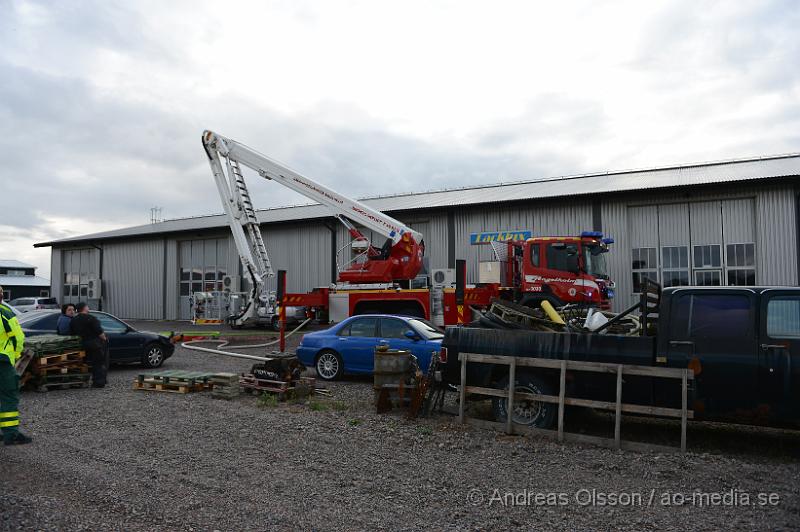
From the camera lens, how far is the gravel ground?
15.1ft

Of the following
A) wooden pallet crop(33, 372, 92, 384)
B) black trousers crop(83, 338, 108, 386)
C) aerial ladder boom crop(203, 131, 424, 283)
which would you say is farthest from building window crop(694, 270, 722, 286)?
wooden pallet crop(33, 372, 92, 384)

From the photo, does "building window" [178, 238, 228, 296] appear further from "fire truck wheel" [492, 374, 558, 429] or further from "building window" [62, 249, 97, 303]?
"fire truck wheel" [492, 374, 558, 429]

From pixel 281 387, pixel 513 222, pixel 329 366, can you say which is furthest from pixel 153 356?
pixel 513 222

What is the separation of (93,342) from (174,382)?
1.83m

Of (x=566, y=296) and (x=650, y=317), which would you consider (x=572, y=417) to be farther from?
(x=566, y=296)

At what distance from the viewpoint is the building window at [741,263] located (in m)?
19.7

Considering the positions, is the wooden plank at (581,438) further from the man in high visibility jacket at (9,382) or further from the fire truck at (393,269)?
the fire truck at (393,269)

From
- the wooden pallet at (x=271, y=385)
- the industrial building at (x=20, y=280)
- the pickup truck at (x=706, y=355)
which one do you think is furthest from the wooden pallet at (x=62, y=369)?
the industrial building at (x=20, y=280)

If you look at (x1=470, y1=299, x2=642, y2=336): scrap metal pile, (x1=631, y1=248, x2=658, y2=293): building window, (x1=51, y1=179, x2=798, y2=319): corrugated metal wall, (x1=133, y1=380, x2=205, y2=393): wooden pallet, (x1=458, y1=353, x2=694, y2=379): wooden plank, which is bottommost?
(x1=133, y1=380, x2=205, y2=393): wooden pallet

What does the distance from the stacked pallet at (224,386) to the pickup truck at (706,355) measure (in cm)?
454

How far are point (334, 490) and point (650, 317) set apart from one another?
447 centimetres

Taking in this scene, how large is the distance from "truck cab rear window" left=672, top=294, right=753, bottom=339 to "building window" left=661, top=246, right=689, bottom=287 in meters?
15.3

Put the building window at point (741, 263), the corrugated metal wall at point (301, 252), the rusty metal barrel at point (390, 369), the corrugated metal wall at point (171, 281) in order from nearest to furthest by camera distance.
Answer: the rusty metal barrel at point (390, 369) → the building window at point (741, 263) → the corrugated metal wall at point (301, 252) → the corrugated metal wall at point (171, 281)

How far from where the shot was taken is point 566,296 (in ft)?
49.4
